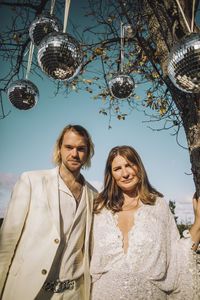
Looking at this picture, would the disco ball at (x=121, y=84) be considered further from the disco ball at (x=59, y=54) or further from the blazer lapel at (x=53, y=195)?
the blazer lapel at (x=53, y=195)

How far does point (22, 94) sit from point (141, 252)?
7.27 feet

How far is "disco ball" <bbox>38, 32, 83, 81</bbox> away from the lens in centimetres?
153

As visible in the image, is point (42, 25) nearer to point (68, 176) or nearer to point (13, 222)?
point (68, 176)

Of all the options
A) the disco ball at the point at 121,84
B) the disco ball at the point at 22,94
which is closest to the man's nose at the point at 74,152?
the disco ball at the point at 22,94

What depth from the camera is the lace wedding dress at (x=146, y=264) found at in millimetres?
1795

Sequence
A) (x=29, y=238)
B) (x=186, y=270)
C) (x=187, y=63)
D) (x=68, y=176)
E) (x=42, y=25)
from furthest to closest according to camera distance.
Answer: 1. (x=68, y=176)
2. (x=29, y=238)
3. (x=42, y=25)
4. (x=186, y=270)
5. (x=187, y=63)

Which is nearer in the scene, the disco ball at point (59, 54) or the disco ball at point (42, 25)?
the disco ball at point (59, 54)

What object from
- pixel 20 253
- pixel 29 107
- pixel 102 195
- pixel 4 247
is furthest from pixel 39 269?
pixel 29 107

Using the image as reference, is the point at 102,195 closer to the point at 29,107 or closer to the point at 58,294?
the point at 58,294

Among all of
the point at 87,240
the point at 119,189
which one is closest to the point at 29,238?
the point at 87,240

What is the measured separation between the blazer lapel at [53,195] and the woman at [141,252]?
1.59ft

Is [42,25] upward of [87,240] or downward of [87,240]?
upward

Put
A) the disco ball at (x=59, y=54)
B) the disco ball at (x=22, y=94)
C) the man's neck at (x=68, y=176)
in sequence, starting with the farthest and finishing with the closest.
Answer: the man's neck at (x=68, y=176)
the disco ball at (x=22, y=94)
the disco ball at (x=59, y=54)

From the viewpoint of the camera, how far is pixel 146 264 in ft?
6.17
